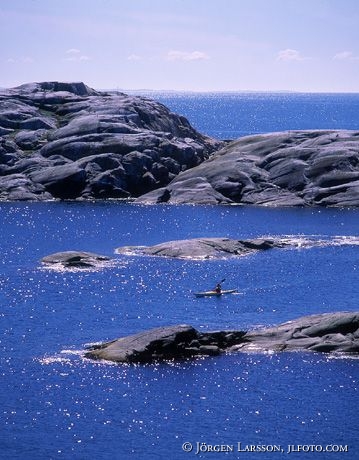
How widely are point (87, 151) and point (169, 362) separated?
98.7 metres

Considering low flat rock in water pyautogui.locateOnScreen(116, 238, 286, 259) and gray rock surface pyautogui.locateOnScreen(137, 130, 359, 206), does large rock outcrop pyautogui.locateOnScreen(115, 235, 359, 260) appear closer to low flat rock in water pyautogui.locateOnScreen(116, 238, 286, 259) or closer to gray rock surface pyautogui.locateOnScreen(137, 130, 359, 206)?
low flat rock in water pyautogui.locateOnScreen(116, 238, 286, 259)

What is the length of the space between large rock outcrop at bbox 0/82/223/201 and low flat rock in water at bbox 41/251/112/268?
160 ft

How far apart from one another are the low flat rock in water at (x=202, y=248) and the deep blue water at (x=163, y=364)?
2.31 metres

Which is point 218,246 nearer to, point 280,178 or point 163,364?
point 280,178

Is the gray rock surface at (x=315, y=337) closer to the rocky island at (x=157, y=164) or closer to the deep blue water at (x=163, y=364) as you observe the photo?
the deep blue water at (x=163, y=364)

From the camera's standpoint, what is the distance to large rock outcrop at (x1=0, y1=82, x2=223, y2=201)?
554ft

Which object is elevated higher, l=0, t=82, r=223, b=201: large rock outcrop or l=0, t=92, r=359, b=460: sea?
l=0, t=82, r=223, b=201: large rock outcrop

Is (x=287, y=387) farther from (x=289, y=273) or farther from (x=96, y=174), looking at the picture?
(x=96, y=174)

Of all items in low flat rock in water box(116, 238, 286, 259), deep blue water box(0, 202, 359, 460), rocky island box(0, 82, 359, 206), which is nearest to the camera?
deep blue water box(0, 202, 359, 460)

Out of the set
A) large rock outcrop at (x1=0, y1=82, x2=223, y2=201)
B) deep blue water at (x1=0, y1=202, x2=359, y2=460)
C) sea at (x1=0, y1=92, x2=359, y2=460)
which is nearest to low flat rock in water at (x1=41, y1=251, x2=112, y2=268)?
sea at (x1=0, y1=92, x2=359, y2=460)

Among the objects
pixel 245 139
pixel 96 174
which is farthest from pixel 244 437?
pixel 245 139

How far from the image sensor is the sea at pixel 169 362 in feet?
209

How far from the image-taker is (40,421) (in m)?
66.7

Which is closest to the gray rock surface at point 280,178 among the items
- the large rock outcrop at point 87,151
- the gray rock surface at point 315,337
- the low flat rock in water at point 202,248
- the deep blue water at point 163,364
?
the large rock outcrop at point 87,151
